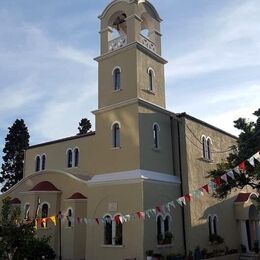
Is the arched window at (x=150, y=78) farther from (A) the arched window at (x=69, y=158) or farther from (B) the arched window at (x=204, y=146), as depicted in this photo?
(A) the arched window at (x=69, y=158)

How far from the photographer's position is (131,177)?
886 inches

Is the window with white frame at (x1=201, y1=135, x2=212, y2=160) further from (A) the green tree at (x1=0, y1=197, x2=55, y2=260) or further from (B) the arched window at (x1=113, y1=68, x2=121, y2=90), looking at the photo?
(A) the green tree at (x1=0, y1=197, x2=55, y2=260)

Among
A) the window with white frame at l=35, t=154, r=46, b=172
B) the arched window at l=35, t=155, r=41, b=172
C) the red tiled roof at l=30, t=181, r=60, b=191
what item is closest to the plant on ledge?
the red tiled roof at l=30, t=181, r=60, b=191

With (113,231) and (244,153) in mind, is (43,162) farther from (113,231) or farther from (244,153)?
(244,153)

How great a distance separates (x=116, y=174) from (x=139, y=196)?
2.29 meters

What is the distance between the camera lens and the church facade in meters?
22.7

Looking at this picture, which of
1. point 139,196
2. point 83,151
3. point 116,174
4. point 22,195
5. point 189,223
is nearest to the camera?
point 139,196

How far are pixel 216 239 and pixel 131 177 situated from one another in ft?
30.7

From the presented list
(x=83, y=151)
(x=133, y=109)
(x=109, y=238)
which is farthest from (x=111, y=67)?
(x=109, y=238)

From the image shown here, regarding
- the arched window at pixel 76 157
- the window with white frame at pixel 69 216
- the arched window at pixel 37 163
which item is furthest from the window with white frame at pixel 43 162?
the window with white frame at pixel 69 216

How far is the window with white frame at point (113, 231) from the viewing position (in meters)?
22.5

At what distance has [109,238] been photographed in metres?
23.1

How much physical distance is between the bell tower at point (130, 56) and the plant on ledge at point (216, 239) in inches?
391

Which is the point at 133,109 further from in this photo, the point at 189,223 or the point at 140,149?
the point at 189,223
